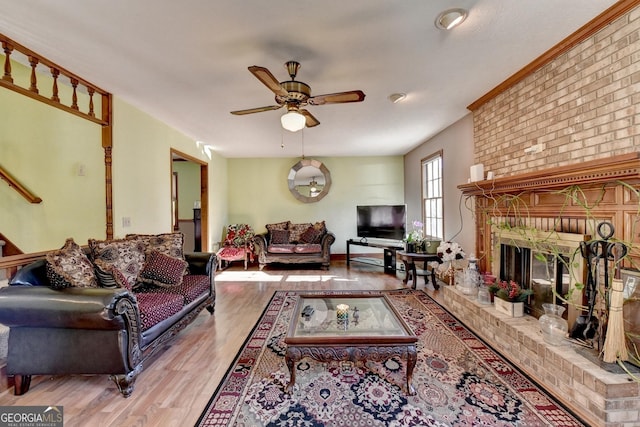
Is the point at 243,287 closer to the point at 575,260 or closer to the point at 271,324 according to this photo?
the point at 271,324

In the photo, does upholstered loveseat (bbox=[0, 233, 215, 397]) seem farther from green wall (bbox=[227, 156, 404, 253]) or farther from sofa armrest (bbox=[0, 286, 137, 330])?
green wall (bbox=[227, 156, 404, 253])

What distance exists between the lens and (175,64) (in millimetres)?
2480

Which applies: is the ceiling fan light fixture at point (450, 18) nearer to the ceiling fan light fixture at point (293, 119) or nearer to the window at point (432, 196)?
the ceiling fan light fixture at point (293, 119)

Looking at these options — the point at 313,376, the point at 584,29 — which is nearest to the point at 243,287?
the point at 313,376

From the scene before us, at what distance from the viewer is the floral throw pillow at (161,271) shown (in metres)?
2.81

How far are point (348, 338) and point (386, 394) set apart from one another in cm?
47

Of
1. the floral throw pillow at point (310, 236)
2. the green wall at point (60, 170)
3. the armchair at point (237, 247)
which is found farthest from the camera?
the floral throw pillow at point (310, 236)

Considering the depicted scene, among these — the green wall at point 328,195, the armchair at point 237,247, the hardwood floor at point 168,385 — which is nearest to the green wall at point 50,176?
the hardwood floor at point 168,385

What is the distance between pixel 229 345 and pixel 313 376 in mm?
937

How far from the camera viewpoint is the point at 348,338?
1.85 m

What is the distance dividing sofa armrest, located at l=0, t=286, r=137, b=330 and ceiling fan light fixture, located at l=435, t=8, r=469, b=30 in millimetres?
2816

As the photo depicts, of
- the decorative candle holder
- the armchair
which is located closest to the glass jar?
the decorative candle holder

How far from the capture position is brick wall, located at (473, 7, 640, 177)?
1828mm

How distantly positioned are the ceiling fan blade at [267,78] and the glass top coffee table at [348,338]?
5.95ft
